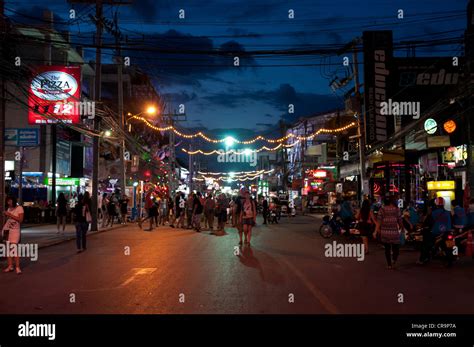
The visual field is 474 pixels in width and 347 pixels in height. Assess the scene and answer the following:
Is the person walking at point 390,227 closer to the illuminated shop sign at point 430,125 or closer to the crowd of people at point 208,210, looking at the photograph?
the crowd of people at point 208,210

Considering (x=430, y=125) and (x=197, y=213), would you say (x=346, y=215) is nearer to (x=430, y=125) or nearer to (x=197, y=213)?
(x=430, y=125)

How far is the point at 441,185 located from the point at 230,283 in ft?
45.4

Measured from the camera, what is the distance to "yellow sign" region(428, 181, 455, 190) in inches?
822

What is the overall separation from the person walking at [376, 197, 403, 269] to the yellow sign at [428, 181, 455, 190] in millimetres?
9599

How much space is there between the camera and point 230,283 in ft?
33.5

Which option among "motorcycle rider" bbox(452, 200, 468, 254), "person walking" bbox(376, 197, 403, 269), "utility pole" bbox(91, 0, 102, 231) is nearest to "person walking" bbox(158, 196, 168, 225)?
"utility pole" bbox(91, 0, 102, 231)

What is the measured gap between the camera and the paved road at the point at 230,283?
26.8 ft

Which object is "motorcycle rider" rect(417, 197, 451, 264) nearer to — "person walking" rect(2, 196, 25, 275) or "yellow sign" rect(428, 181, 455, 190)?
"yellow sign" rect(428, 181, 455, 190)

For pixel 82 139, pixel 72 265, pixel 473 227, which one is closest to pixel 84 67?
pixel 82 139

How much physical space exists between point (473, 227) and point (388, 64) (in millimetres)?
17359

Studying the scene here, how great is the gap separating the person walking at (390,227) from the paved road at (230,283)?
524 mm
